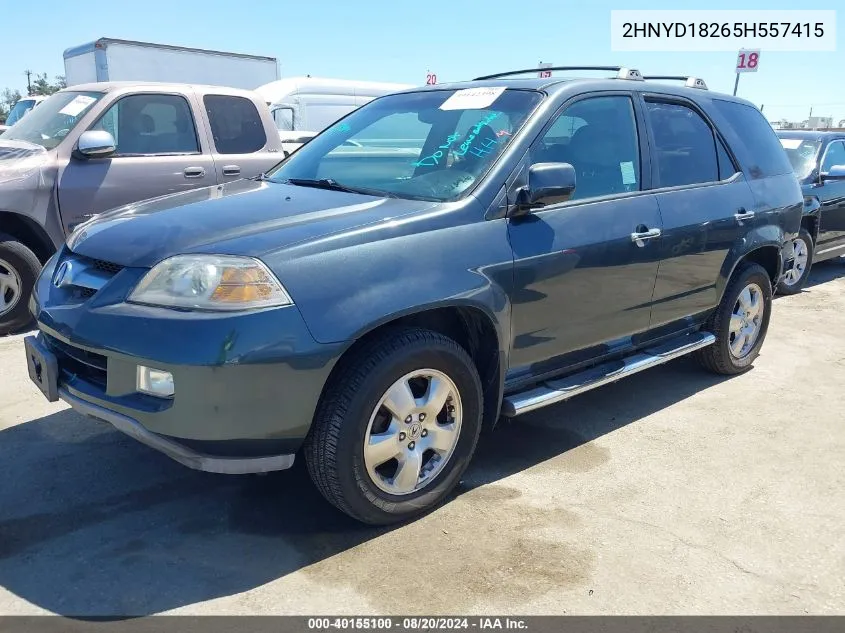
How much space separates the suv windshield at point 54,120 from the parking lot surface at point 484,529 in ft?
8.38

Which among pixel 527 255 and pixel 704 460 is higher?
pixel 527 255

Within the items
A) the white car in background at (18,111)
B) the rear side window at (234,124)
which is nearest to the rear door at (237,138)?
the rear side window at (234,124)

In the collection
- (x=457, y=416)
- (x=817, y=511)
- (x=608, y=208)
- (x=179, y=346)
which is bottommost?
(x=817, y=511)

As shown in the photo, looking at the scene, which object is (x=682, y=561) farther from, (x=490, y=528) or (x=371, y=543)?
(x=371, y=543)

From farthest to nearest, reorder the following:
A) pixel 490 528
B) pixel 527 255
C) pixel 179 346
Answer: pixel 527 255, pixel 490 528, pixel 179 346

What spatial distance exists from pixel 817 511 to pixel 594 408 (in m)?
1.40

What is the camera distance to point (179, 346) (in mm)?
2500

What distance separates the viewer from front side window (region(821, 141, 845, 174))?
817cm

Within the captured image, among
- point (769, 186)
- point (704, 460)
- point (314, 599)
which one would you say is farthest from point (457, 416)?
point (769, 186)

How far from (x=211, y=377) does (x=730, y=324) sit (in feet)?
11.9

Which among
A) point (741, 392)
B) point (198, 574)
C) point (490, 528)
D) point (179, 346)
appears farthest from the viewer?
point (741, 392)

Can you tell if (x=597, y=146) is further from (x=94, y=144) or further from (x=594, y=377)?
(x=94, y=144)

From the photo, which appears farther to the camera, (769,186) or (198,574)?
(769,186)

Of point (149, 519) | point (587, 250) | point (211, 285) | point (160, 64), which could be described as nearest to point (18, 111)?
point (160, 64)
